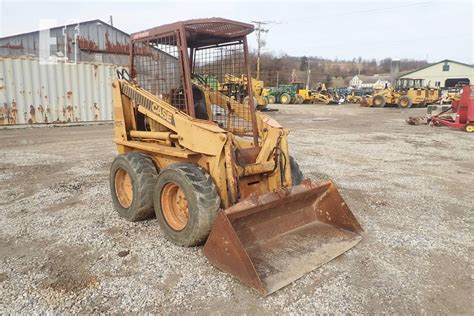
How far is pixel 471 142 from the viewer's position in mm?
11523

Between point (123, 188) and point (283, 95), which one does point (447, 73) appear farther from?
point (123, 188)

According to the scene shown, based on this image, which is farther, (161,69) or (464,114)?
(464,114)

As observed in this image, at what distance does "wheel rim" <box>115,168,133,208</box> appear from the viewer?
4730 millimetres

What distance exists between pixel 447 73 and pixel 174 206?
62786mm

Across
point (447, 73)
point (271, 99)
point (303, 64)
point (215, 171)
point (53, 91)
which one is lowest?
point (215, 171)

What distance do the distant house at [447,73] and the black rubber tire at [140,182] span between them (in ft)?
194

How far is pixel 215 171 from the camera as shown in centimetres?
367

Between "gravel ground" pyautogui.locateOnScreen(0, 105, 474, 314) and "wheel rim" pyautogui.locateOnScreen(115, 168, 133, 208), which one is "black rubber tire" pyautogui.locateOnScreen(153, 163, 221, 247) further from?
"wheel rim" pyautogui.locateOnScreen(115, 168, 133, 208)

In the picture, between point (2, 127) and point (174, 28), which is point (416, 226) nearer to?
point (174, 28)

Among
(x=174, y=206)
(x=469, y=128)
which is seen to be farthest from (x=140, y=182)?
(x=469, y=128)

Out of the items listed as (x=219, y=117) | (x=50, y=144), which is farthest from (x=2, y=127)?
(x=219, y=117)

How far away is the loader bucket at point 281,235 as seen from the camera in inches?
122

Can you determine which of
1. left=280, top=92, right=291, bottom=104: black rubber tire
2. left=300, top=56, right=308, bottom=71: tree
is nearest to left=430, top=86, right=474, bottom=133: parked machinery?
left=280, top=92, right=291, bottom=104: black rubber tire

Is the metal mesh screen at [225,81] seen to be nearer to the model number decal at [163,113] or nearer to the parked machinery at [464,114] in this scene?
the model number decal at [163,113]
